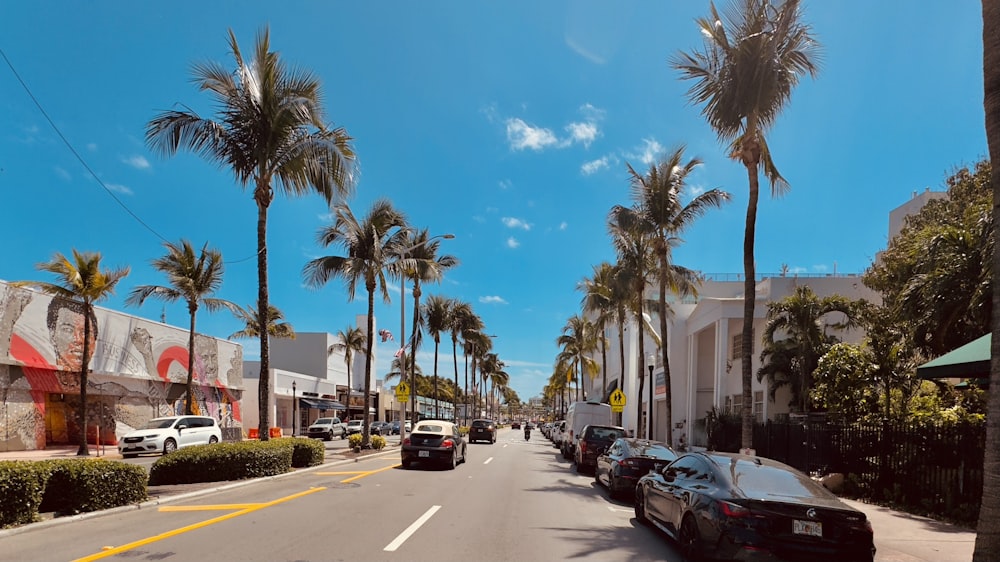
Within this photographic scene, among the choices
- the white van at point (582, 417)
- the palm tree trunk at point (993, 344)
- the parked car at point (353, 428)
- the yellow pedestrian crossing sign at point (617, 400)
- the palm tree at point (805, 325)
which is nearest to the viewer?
the palm tree trunk at point (993, 344)

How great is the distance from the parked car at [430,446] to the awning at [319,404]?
36130 mm

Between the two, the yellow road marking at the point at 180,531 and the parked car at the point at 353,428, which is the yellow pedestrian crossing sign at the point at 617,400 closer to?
the yellow road marking at the point at 180,531

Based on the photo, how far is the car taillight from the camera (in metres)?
6.98

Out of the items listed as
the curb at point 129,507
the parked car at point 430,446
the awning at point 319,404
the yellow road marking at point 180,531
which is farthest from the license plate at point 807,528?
the awning at point 319,404

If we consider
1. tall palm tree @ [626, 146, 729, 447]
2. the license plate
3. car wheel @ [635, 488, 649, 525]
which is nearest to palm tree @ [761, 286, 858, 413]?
tall palm tree @ [626, 146, 729, 447]

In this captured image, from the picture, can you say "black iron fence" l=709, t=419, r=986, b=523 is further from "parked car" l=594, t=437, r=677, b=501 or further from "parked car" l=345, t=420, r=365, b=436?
"parked car" l=345, t=420, r=365, b=436

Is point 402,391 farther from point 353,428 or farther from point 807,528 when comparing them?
point 353,428

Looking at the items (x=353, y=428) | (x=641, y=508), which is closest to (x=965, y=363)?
(x=641, y=508)

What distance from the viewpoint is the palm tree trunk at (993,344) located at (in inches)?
245

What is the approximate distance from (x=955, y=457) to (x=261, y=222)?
55.9 feet

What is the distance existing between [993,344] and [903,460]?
907 cm

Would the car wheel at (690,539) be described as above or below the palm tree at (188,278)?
below

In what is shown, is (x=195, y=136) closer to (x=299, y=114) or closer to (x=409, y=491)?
(x=299, y=114)

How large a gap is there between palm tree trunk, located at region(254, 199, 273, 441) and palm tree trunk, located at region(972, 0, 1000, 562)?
15069 millimetres
